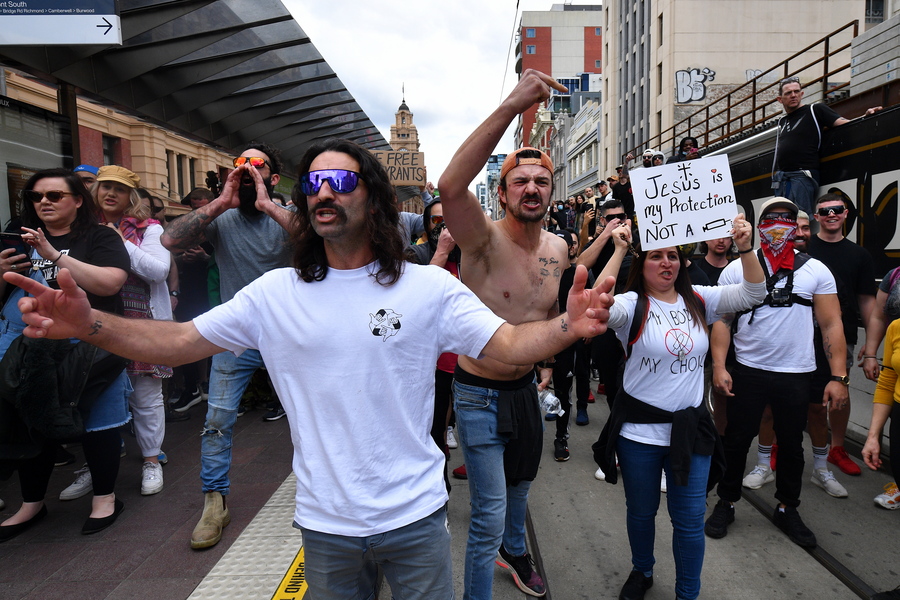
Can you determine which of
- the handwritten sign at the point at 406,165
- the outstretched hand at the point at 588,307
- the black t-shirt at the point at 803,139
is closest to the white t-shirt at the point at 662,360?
the outstretched hand at the point at 588,307

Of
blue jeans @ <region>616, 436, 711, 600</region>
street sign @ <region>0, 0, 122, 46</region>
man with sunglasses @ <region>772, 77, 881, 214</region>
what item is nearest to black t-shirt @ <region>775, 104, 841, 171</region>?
man with sunglasses @ <region>772, 77, 881, 214</region>

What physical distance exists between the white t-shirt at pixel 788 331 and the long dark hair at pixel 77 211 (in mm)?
4001

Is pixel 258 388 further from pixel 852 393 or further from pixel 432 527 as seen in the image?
pixel 852 393

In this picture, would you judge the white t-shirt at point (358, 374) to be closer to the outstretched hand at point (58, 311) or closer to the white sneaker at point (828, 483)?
the outstretched hand at point (58, 311)

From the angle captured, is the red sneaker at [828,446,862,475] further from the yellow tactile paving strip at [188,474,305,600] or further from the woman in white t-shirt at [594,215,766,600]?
the yellow tactile paving strip at [188,474,305,600]

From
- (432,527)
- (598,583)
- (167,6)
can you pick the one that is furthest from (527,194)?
(167,6)

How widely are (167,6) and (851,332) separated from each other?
7.74m

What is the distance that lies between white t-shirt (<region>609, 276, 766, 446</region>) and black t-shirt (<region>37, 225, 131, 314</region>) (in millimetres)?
2773

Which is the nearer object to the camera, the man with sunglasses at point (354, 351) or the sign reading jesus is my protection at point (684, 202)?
the man with sunglasses at point (354, 351)

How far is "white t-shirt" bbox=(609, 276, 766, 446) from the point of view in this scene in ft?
9.25

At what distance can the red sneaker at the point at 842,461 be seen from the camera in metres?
4.76

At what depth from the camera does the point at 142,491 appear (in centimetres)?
396

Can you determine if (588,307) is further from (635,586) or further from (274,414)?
(274,414)

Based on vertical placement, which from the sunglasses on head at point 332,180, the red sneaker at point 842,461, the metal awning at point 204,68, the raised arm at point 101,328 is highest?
the metal awning at point 204,68
